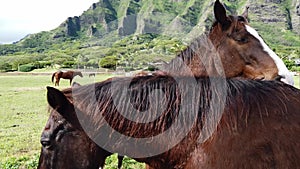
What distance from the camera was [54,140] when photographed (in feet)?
7.61

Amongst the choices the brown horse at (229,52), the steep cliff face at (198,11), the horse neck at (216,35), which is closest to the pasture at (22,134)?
the brown horse at (229,52)

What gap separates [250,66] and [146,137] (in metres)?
2.13

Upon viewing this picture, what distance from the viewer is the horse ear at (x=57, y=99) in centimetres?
221

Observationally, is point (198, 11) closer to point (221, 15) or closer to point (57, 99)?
point (221, 15)

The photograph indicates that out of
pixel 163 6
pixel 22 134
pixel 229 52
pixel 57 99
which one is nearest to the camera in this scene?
pixel 57 99

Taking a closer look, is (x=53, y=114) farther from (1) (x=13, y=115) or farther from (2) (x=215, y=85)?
(1) (x=13, y=115)

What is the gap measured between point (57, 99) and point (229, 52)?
7.93ft

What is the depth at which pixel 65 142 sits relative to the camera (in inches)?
90.2

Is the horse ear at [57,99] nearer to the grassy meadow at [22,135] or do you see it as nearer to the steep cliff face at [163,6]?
the grassy meadow at [22,135]

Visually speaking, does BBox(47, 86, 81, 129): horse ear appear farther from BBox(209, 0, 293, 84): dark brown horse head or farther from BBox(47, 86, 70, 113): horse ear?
BBox(209, 0, 293, 84): dark brown horse head

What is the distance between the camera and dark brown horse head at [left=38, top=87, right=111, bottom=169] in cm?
227

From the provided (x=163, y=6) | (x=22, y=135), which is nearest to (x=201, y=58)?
(x=22, y=135)

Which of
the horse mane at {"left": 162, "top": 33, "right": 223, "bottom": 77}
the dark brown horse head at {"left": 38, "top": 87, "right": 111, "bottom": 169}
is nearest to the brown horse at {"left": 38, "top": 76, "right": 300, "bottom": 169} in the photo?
the dark brown horse head at {"left": 38, "top": 87, "right": 111, "bottom": 169}

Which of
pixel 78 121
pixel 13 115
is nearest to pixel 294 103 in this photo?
pixel 78 121
